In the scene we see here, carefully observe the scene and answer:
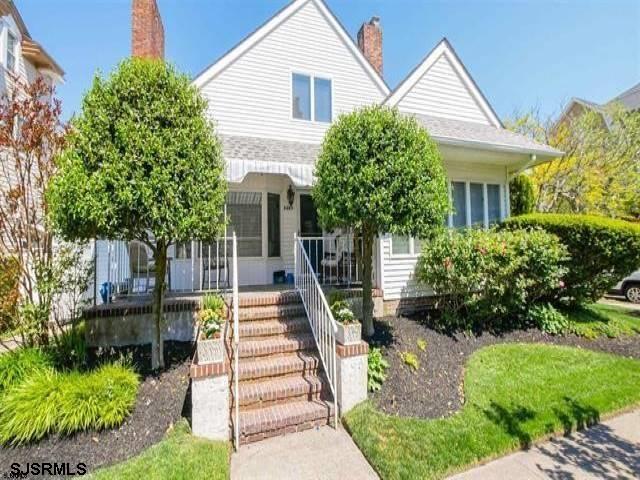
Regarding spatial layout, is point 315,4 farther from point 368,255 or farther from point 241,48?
point 368,255

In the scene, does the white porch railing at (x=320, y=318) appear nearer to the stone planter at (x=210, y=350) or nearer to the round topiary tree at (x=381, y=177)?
the round topiary tree at (x=381, y=177)

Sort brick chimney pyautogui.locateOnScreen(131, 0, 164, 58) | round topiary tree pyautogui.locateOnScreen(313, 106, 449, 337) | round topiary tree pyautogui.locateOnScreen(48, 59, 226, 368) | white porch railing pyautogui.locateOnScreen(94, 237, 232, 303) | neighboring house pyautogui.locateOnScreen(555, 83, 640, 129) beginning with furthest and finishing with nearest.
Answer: neighboring house pyautogui.locateOnScreen(555, 83, 640, 129) → brick chimney pyautogui.locateOnScreen(131, 0, 164, 58) → white porch railing pyautogui.locateOnScreen(94, 237, 232, 303) → round topiary tree pyautogui.locateOnScreen(313, 106, 449, 337) → round topiary tree pyautogui.locateOnScreen(48, 59, 226, 368)

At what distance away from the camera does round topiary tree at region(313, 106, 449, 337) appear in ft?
17.4

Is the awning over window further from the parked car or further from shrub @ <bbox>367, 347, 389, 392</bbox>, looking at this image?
the parked car

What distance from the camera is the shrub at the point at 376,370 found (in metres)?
5.19

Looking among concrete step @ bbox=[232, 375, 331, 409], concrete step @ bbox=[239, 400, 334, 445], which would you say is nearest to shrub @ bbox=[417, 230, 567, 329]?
concrete step @ bbox=[232, 375, 331, 409]

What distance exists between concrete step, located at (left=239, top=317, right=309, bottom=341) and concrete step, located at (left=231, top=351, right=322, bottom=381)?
50 centimetres

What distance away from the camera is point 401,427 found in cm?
439

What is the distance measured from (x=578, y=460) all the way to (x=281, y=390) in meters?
4.00

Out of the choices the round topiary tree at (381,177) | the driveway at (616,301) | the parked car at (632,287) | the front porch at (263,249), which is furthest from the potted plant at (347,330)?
the parked car at (632,287)

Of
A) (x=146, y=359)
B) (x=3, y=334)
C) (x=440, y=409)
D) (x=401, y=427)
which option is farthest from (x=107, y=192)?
(x=440, y=409)

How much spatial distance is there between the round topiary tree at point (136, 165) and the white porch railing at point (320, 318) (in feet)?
7.49

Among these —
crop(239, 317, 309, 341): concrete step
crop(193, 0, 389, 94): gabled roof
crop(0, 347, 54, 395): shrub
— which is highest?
crop(193, 0, 389, 94): gabled roof

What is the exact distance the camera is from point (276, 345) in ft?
18.3
